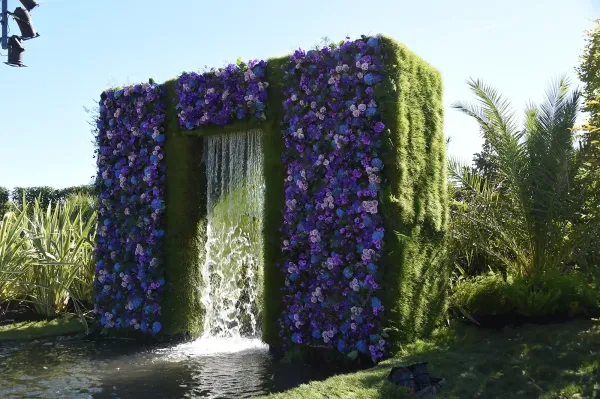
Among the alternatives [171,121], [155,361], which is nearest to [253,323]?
[155,361]

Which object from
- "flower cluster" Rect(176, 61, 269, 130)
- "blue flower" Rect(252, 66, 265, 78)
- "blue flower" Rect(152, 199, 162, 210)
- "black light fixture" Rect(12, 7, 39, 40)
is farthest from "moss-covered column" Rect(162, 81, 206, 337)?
"black light fixture" Rect(12, 7, 39, 40)

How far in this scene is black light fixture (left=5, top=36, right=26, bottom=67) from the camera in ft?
23.4

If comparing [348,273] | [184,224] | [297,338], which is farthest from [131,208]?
[348,273]

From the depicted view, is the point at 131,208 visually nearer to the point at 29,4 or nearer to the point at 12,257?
the point at 12,257

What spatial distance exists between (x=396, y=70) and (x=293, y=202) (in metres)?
1.75

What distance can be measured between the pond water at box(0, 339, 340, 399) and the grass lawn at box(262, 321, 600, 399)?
2.41 ft

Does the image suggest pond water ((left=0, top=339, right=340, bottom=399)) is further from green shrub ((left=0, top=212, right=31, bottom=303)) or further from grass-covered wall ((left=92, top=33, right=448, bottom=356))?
green shrub ((left=0, top=212, right=31, bottom=303))

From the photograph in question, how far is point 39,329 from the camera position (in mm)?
7988

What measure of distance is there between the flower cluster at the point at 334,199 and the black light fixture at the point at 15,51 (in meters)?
3.44

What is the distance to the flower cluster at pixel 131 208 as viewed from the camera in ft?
25.1

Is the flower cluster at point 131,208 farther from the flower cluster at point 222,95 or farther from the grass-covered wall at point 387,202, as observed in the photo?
the flower cluster at point 222,95

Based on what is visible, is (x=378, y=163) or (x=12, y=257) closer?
(x=378, y=163)

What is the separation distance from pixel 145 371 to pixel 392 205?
9.66 feet

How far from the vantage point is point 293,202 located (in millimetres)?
6250
